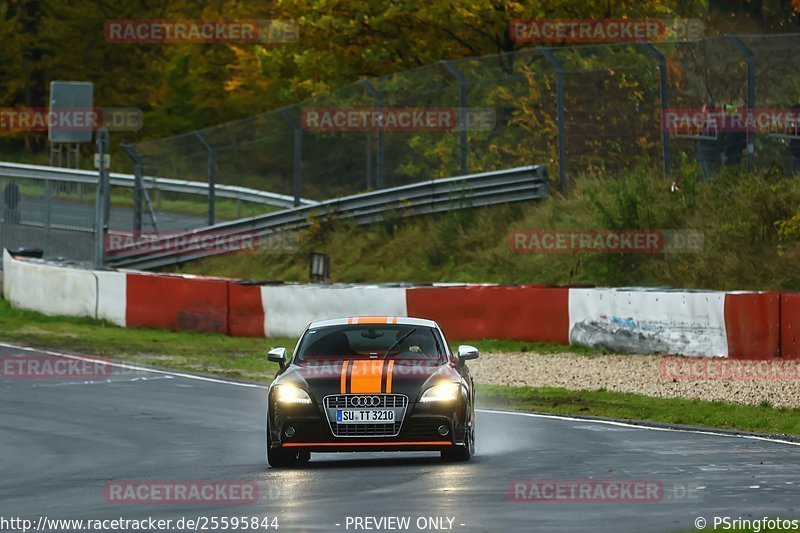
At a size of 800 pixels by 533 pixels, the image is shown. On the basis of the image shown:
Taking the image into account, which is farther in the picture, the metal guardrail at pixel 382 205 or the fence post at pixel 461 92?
the metal guardrail at pixel 382 205

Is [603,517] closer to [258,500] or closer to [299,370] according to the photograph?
[258,500]

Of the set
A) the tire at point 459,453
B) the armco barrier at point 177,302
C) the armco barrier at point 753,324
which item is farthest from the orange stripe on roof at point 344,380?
the armco barrier at point 177,302

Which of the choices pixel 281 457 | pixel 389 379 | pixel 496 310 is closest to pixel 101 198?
pixel 496 310

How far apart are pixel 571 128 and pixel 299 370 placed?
18447 millimetres

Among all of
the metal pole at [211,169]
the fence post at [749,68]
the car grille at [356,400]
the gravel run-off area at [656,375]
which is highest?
the fence post at [749,68]

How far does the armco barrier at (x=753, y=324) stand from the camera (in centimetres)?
2267

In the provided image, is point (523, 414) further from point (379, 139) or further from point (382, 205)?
point (382, 205)

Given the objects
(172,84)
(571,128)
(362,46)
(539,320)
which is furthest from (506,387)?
(172,84)

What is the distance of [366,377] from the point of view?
46.9 feet

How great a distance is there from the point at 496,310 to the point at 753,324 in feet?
17.5

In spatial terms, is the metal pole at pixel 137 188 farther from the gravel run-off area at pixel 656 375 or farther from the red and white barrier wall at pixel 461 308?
the gravel run-off area at pixel 656 375

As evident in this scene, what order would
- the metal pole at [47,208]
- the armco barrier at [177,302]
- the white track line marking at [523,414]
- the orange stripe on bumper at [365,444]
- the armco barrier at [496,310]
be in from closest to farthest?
the orange stripe on bumper at [365,444] < the white track line marking at [523,414] < the armco barrier at [496,310] < the armco barrier at [177,302] < the metal pole at [47,208]

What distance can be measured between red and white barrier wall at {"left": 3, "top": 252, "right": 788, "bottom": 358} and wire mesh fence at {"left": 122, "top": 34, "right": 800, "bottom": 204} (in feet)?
17.0

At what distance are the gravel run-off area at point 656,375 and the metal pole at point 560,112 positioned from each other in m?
7.53
